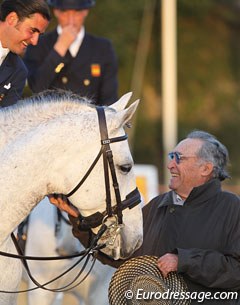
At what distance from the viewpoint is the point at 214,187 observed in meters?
5.57

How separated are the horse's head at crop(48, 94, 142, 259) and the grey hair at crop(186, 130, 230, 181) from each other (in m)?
1.04

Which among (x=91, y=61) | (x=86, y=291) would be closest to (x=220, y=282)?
(x=86, y=291)

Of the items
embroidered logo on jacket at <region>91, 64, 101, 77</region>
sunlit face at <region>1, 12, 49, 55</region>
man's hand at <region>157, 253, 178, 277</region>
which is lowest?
man's hand at <region>157, 253, 178, 277</region>

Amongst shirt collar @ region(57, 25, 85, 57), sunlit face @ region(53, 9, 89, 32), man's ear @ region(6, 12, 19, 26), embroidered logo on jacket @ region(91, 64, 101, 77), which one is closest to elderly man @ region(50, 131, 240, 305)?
man's ear @ region(6, 12, 19, 26)

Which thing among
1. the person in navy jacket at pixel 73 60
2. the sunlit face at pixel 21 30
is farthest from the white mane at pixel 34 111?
the person in navy jacket at pixel 73 60

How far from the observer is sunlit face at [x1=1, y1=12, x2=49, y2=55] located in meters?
5.12

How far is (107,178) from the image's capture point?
15.2 ft

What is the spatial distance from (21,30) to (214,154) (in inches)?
61.0

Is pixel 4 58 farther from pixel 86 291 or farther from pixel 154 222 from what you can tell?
pixel 86 291

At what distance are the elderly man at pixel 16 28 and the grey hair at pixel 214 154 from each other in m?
1.30

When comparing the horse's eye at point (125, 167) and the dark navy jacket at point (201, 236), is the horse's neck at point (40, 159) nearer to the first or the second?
the horse's eye at point (125, 167)

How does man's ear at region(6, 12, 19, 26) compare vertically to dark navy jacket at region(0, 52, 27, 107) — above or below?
above

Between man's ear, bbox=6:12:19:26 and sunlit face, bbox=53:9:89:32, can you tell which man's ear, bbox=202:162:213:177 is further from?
sunlit face, bbox=53:9:89:32

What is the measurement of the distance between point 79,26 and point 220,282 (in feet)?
10.2
